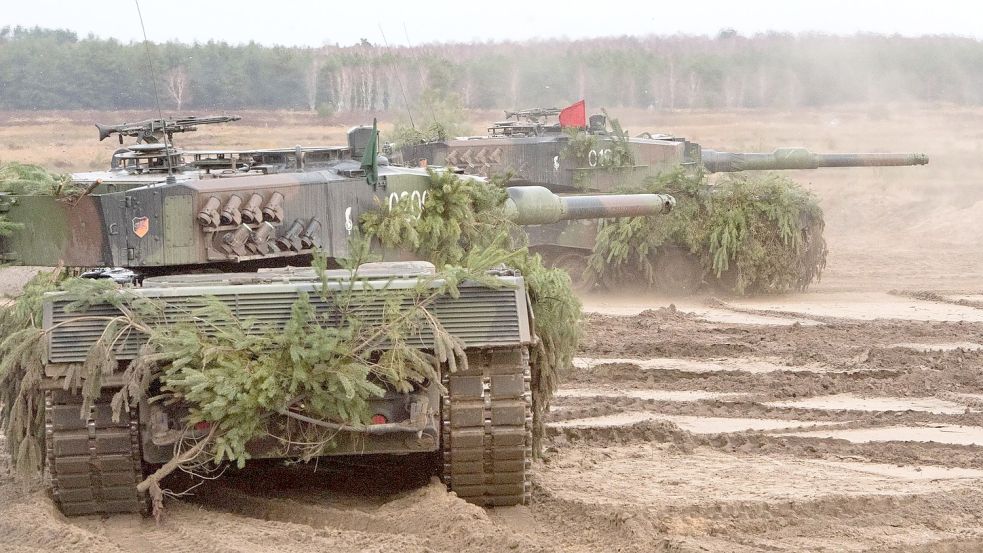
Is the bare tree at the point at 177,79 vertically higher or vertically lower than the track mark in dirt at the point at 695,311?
higher

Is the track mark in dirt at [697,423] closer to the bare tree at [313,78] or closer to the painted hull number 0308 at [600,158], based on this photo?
the painted hull number 0308 at [600,158]

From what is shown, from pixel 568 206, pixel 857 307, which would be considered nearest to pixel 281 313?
pixel 568 206

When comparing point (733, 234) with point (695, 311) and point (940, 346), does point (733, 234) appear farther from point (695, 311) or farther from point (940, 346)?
point (940, 346)

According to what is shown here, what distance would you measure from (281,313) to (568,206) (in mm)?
5980

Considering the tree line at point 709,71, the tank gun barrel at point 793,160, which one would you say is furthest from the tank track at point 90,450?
the tree line at point 709,71

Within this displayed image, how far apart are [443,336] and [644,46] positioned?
3506 cm

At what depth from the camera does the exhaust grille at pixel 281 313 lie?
711 cm

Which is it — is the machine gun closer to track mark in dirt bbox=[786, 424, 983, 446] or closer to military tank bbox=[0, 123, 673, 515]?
military tank bbox=[0, 123, 673, 515]

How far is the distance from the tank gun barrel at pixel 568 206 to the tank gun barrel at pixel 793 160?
8.59 m

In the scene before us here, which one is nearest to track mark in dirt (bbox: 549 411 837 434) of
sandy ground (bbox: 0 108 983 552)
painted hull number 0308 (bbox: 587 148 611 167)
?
sandy ground (bbox: 0 108 983 552)

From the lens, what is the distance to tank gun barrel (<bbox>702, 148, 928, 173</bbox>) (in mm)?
22234

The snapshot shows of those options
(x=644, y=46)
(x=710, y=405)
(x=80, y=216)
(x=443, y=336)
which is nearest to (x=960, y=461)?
(x=710, y=405)

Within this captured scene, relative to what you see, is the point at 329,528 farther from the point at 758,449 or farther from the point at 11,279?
the point at 11,279

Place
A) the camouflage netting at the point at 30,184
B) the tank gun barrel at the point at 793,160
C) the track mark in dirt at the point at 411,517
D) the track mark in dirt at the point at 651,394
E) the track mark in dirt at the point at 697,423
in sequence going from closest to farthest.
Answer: the track mark in dirt at the point at 411,517 < the camouflage netting at the point at 30,184 < the track mark in dirt at the point at 697,423 < the track mark in dirt at the point at 651,394 < the tank gun barrel at the point at 793,160
